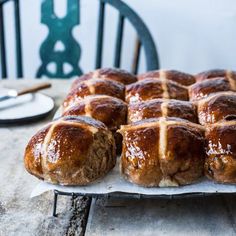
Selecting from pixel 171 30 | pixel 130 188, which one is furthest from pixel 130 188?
pixel 171 30

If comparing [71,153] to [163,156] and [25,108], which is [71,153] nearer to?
[163,156]

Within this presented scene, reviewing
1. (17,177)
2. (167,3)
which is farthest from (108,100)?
(167,3)

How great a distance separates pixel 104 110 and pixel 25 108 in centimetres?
39

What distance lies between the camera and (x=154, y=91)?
1133mm

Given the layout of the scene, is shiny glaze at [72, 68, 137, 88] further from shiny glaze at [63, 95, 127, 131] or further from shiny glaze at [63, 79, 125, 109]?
shiny glaze at [63, 95, 127, 131]

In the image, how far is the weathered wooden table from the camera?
0.85 metres

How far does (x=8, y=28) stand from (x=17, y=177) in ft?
4.82

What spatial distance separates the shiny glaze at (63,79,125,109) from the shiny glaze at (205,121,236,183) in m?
0.33

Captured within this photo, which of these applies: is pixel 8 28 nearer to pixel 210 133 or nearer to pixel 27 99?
pixel 27 99

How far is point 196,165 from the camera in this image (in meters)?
0.86

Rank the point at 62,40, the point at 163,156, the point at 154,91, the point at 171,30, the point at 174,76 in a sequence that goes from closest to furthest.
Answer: the point at 163,156 → the point at 154,91 → the point at 174,76 → the point at 62,40 → the point at 171,30

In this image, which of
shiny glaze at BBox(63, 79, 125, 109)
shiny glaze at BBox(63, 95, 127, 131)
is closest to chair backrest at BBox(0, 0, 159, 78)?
shiny glaze at BBox(63, 79, 125, 109)

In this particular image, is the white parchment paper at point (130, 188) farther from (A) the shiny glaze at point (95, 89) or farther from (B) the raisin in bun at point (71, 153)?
(A) the shiny glaze at point (95, 89)

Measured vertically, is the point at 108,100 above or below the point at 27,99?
above
